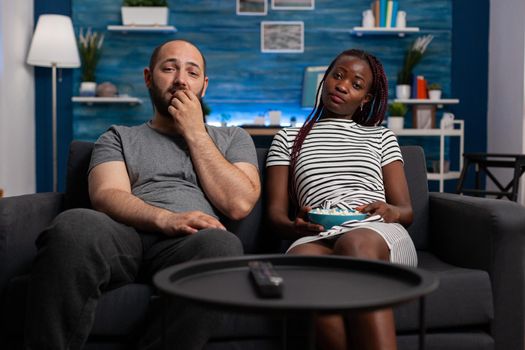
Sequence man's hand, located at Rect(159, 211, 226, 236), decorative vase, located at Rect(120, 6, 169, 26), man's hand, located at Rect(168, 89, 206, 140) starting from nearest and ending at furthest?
1. man's hand, located at Rect(159, 211, 226, 236)
2. man's hand, located at Rect(168, 89, 206, 140)
3. decorative vase, located at Rect(120, 6, 169, 26)

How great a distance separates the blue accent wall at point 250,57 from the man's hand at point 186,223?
11.6ft

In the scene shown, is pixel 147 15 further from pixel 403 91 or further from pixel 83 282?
pixel 83 282

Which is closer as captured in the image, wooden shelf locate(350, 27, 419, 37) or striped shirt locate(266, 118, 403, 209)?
striped shirt locate(266, 118, 403, 209)

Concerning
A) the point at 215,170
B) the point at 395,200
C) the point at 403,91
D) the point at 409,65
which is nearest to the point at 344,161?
the point at 395,200

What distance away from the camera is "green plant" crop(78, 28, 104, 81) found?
5176mm

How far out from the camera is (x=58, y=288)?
5.10ft

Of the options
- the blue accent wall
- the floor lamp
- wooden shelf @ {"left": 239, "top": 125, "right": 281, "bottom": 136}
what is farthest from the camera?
the blue accent wall

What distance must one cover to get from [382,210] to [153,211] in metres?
0.67

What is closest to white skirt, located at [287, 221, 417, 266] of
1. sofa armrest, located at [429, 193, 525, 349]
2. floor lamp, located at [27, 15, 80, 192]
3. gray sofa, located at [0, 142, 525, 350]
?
gray sofa, located at [0, 142, 525, 350]

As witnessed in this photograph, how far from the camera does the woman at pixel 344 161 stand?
2045mm

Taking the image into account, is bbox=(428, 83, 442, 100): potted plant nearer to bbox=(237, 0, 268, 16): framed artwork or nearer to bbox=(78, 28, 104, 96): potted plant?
bbox=(237, 0, 268, 16): framed artwork

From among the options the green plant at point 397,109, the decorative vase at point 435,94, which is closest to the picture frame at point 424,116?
the decorative vase at point 435,94

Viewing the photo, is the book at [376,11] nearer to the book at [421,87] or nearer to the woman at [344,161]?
the book at [421,87]

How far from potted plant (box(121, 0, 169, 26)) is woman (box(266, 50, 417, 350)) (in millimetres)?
3107
